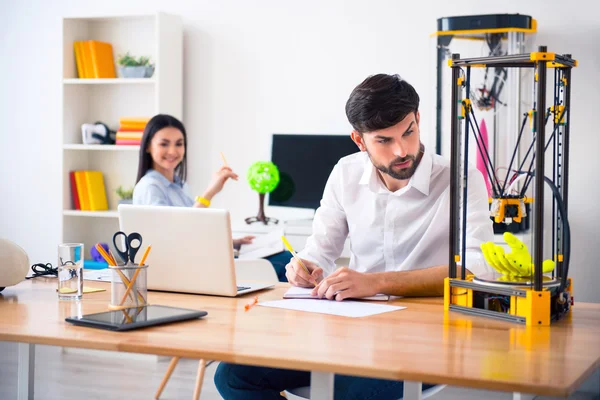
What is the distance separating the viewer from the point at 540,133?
1727mm

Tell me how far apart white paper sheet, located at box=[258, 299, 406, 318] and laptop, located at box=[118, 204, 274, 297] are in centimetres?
17

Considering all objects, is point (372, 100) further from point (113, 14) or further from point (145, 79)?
point (113, 14)

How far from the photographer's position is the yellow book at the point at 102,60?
207 inches

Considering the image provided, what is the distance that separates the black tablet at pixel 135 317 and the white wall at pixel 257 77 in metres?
2.90

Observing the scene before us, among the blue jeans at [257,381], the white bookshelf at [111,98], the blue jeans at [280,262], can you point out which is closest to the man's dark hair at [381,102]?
the blue jeans at [257,381]

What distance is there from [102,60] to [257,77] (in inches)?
41.7

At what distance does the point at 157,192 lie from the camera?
4141 mm

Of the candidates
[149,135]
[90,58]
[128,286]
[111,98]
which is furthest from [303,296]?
[111,98]

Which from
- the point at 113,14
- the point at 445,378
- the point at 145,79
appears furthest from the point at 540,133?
the point at 113,14

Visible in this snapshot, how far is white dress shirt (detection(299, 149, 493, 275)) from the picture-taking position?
2.44m

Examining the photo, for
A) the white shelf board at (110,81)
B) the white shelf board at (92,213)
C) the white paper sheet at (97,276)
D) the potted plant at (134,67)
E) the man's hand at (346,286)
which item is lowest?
the white paper sheet at (97,276)

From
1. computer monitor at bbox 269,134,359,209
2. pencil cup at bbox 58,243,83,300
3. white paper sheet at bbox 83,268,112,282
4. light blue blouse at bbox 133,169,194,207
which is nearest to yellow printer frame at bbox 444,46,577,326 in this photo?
pencil cup at bbox 58,243,83,300

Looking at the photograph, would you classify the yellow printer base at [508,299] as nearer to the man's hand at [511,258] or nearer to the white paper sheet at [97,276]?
the man's hand at [511,258]

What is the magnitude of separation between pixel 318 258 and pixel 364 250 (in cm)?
16
